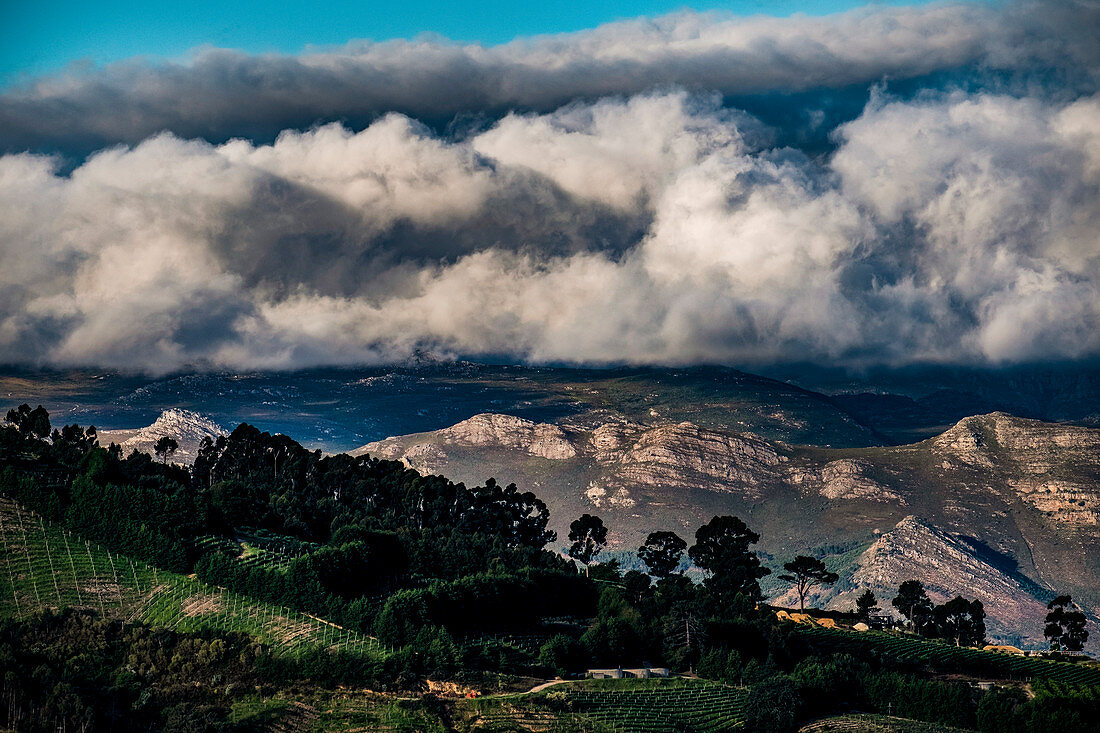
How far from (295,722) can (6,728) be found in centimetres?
3852

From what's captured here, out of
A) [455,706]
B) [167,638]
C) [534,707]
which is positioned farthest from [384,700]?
[167,638]

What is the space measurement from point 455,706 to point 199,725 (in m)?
38.8

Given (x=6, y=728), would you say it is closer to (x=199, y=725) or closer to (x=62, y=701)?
(x=62, y=701)

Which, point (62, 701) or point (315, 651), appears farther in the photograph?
point (315, 651)

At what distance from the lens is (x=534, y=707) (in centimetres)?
19300

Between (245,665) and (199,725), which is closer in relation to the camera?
(199,725)

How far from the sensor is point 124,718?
175 meters

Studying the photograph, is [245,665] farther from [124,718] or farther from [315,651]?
[124,718]

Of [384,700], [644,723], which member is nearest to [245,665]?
[384,700]

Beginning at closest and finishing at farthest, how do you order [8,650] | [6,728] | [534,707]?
1. [6,728]
2. [8,650]
3. [534,707]

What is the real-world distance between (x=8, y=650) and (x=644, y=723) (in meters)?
95.3

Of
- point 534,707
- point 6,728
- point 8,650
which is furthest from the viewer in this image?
point 534,707

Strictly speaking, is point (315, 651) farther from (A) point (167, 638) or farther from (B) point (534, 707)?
(B) point (534, 707)

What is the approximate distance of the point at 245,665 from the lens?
195250 mm
